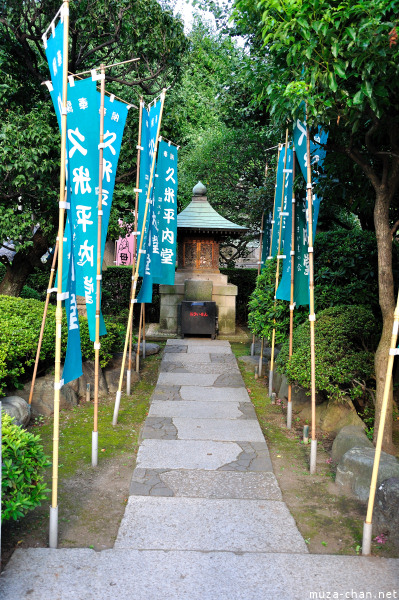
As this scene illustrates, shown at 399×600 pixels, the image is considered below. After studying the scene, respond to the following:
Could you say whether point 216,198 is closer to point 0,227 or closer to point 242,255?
point 242,255

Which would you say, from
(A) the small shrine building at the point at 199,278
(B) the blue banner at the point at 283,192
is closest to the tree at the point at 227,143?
(A) the small shrine building at the point at 199,278

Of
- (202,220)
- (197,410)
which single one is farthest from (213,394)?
(202,220)

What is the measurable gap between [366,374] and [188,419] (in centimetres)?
265

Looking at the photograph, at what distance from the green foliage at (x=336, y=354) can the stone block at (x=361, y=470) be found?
116 centimetres

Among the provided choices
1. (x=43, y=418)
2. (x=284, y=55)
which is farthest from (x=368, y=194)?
(x=43, y=418)

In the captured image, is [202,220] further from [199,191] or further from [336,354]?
[336,354]

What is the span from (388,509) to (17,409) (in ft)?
14.5

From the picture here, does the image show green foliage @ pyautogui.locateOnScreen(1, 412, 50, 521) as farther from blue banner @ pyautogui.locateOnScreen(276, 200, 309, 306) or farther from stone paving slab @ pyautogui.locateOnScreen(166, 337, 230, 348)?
stone paving slab @ pyautogui.locateOnScreen(166, 337, 230, 348)

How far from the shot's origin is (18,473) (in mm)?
3787

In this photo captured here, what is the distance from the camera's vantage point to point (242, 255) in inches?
776

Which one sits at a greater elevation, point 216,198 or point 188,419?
point 216,198

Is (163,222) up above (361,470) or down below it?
above

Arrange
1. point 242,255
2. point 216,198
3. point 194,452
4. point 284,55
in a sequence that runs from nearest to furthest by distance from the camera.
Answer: point 284,55 < point 194,452 < point 216,198 < point 242,255

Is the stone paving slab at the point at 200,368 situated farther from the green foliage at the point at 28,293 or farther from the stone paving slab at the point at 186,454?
the green foliage at the point at 28,293
